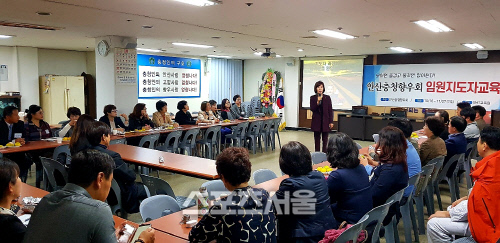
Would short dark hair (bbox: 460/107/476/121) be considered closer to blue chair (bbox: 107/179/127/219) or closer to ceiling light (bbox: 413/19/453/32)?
ceiling light (bbox: 413/19/453/32)

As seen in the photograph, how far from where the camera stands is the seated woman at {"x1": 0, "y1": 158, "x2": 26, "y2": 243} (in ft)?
6.00

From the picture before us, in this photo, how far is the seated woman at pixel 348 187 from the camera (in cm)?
267

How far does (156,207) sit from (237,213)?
1016 millimetres

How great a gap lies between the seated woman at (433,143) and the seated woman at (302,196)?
8.30 ft

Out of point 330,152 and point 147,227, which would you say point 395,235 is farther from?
point 147,227

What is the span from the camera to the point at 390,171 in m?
3.07

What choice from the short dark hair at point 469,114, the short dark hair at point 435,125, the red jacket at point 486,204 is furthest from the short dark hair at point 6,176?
the short dark hair at point 469,114

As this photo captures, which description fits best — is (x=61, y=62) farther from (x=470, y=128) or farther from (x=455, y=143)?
(x=470, y=128)

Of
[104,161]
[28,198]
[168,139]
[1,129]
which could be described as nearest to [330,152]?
[104,161]

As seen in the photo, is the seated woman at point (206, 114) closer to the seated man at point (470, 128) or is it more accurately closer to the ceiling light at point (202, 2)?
the ceiling light at point (202, 2)

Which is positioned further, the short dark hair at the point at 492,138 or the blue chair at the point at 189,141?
the blue chair at the point at 189,141

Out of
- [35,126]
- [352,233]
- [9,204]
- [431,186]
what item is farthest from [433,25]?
[35,126]

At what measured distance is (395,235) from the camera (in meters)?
3.51

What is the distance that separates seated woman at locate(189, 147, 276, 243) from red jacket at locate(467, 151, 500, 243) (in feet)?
5.13
